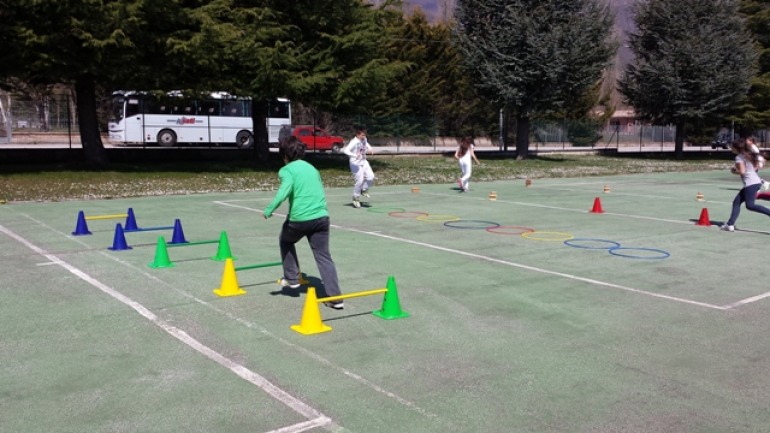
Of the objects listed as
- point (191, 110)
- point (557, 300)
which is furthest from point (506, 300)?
point (191, 110)

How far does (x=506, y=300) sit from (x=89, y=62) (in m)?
19.0

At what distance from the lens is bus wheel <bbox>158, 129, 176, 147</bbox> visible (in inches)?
1542

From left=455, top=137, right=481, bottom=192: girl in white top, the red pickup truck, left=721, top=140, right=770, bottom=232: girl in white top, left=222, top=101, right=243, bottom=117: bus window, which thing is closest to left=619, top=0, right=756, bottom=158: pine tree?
the red pickup truck

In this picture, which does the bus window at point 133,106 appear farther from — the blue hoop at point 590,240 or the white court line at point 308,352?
the blue hoop at point 590,240

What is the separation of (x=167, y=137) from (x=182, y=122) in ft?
4.08

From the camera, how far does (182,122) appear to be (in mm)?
39750

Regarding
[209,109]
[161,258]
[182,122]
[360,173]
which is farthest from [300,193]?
[209,109]

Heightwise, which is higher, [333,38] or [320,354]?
[333,38]

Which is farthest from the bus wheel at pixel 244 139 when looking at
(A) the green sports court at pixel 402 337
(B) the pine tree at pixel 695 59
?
(A) the green sports court at pixel 402 337

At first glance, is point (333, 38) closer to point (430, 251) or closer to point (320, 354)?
point (430, 251)

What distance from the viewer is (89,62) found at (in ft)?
72.9

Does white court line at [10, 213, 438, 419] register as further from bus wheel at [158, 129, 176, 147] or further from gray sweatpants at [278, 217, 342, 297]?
bus wheel at [158, 129, 176, 147]

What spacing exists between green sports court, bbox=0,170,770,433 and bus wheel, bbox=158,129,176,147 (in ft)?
89.3

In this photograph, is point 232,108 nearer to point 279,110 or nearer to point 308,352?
point 279,110
